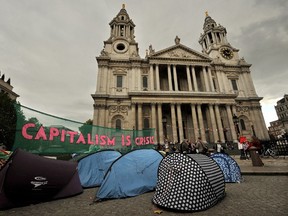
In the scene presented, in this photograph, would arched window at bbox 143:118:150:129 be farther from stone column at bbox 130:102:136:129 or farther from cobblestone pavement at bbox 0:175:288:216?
cobblestone pavement at bbox 0:175:288:216

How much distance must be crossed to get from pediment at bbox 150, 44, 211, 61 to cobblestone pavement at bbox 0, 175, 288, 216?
1032 inches

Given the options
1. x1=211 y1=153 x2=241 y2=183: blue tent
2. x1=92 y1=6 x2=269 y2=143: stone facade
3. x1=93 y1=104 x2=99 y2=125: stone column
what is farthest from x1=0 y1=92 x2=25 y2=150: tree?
x1=211 y1=153 x2=241 y2=183: blue tent

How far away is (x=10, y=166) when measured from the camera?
374 cm

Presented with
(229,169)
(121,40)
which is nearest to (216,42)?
(121,40)

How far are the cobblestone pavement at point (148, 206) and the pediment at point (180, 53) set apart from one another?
26209 millimetres

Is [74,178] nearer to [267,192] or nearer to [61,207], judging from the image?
[61,207]

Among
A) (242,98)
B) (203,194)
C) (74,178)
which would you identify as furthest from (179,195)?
(242,98)

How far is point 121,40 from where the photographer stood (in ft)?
99.1

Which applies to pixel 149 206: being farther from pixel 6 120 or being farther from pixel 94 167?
pixel 6 120

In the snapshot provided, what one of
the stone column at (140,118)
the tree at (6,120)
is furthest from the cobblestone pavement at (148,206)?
the tree at (6,120)

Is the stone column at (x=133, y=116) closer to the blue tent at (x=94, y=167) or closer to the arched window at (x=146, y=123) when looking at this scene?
the arched window at (x=146, y=123)

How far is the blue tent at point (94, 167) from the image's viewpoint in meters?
6.07

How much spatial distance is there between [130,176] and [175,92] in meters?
19.4

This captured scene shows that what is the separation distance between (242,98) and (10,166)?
32170mm
